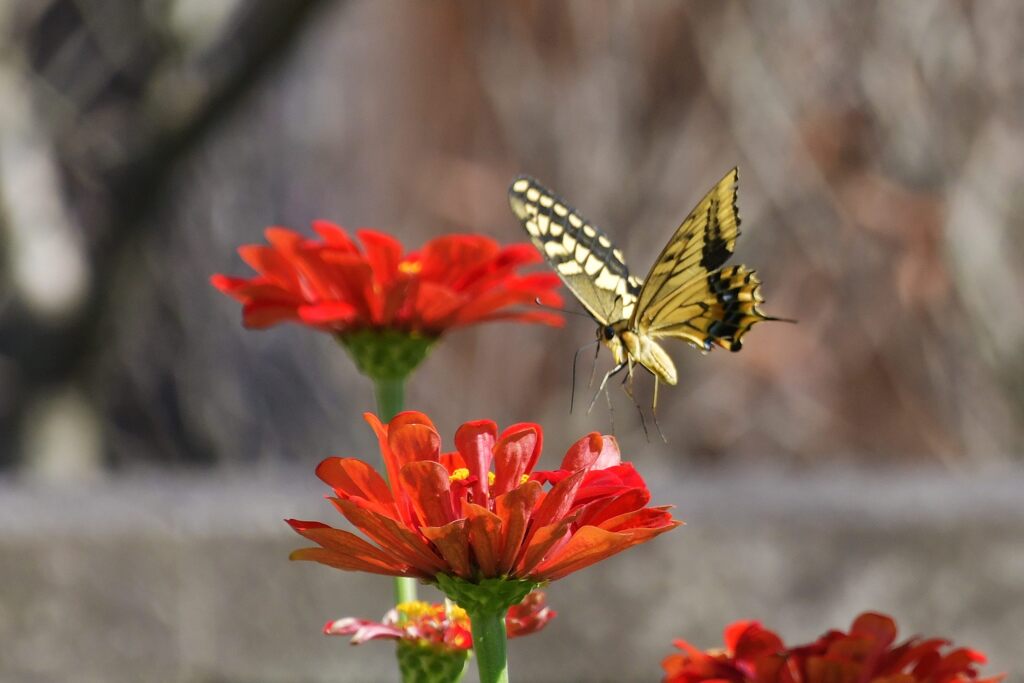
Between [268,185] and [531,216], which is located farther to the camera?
[268,185]

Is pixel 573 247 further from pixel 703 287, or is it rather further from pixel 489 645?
pixel 489 645

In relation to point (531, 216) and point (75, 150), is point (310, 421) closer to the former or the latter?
point (75, 150)

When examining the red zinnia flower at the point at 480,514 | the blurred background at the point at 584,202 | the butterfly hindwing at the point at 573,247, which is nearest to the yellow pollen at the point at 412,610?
the red zinnia flower at the point at 480,514

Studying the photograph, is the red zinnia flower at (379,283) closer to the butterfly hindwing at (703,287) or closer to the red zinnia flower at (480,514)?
the butterfly hindwing at (703,287)

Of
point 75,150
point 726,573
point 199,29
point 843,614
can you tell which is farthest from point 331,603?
point 75,150

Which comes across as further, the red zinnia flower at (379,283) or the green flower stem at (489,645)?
the red zinnia flower at (379,283)

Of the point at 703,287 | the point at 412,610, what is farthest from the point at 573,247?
the point at 412,610
